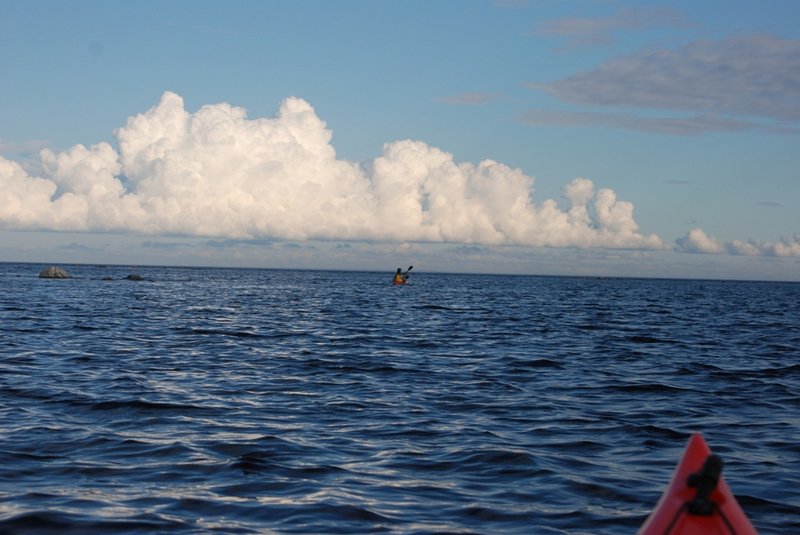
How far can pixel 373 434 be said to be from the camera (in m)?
12.7

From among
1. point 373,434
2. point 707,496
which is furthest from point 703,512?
point 373,434

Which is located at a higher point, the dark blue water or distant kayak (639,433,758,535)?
distant kayak (639,433,758,535)

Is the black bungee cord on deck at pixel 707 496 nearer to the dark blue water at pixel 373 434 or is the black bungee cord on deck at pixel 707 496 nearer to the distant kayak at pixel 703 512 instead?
the distant kayak at pixel 703 512

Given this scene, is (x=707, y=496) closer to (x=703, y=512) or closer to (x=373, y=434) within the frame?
(x=703, y=512)

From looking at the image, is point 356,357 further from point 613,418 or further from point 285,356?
point 613,418

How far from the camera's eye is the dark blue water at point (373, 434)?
347 inches

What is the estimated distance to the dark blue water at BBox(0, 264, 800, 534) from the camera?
882 centimetres

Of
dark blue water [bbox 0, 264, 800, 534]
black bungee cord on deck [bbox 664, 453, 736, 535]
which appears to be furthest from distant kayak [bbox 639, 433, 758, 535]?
dark blue water [bbox 0, 264, 800, 534]

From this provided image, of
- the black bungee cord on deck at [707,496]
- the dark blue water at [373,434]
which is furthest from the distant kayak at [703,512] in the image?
the dark blue water at [373,434]

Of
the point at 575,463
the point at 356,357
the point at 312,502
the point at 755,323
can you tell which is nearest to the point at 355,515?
the point at 312,502

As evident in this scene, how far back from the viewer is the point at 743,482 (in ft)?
33.9

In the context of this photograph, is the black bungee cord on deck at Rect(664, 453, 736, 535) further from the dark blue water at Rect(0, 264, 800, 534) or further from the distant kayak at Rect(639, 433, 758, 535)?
the dark blue water at Rect(0, 264, 800, 534)

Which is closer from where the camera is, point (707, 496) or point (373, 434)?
point (707, 496)

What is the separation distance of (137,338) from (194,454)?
17786 mm
